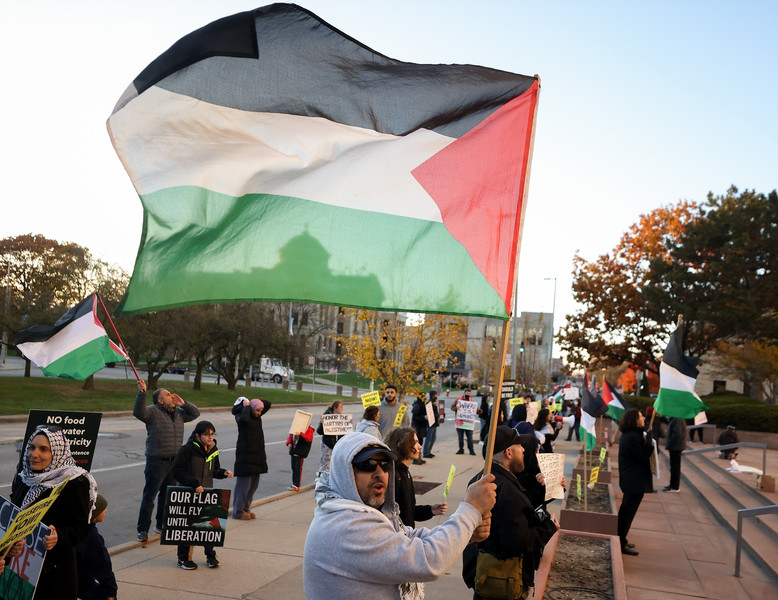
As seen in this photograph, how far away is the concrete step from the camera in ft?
32.7

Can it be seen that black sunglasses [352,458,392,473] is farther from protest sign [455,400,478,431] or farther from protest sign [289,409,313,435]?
protest sign [455,400,478,431]

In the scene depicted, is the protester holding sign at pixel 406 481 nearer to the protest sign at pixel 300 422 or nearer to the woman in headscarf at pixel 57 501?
the woman in headscarf at pixel 57 501

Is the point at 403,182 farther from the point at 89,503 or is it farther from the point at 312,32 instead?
the point at 89,503

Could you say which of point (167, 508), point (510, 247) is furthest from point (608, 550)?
point (510, 247)

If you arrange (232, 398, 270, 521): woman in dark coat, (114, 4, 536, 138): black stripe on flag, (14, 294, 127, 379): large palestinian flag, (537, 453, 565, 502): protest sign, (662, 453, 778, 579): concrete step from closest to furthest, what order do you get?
(114, 4, 536, 138): black stripe on flag
(537, 453, 565, 502): protest sign
(662, 453, 778, 579): concrete step
(14, 294, 127, 379): large palestinian flag
(232, 398, 270, 521): woman in dark coat

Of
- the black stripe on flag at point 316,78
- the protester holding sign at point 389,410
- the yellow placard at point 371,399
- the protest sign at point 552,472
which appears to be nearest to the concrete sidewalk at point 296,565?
the protest sign at point 552,472

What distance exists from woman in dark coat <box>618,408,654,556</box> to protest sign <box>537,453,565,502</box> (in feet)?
9.03

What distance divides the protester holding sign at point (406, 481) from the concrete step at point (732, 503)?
5.67 meters

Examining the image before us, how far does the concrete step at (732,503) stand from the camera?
392 inches

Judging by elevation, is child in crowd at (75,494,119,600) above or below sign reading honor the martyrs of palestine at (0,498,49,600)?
below

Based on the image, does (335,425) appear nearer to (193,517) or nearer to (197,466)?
(197,466)

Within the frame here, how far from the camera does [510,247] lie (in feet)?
14.2

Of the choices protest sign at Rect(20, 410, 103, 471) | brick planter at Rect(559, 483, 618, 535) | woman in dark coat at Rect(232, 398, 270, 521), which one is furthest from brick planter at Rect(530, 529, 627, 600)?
protest sign at Rect(20, 410, 103, 471)

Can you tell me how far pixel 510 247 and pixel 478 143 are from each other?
2.24 ft
